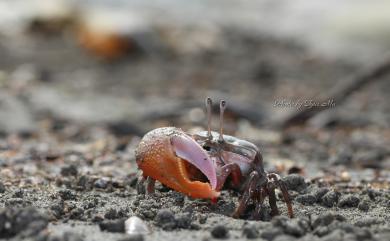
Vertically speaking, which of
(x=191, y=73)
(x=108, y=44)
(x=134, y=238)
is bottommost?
(x=134, y=238)

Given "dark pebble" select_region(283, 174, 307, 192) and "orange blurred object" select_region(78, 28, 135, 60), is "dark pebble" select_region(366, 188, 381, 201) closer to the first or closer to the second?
"dark pebble" select_region(283, 174, 307, 192)

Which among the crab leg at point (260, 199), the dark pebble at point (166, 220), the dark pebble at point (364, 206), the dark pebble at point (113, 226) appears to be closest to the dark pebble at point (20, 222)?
the dark pebble at point (113, 226)

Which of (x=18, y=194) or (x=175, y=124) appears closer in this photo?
(x=18, y=194)

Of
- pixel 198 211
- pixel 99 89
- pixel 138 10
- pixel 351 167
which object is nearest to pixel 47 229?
pixel 198 211

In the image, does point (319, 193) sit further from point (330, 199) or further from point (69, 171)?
point (69, 171)

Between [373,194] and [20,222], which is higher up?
[373,194]

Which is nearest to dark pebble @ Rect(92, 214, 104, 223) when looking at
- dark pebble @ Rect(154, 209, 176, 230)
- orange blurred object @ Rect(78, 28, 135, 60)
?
dark pebble @ Rect(154, 209, 176, 230)

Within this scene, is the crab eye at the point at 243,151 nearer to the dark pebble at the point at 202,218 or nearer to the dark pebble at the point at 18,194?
the dark pebble at the point at 202,218

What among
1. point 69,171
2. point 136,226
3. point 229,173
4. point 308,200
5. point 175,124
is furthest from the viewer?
point 175,124

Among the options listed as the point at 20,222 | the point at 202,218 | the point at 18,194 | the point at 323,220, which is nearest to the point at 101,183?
the point at 18,194
